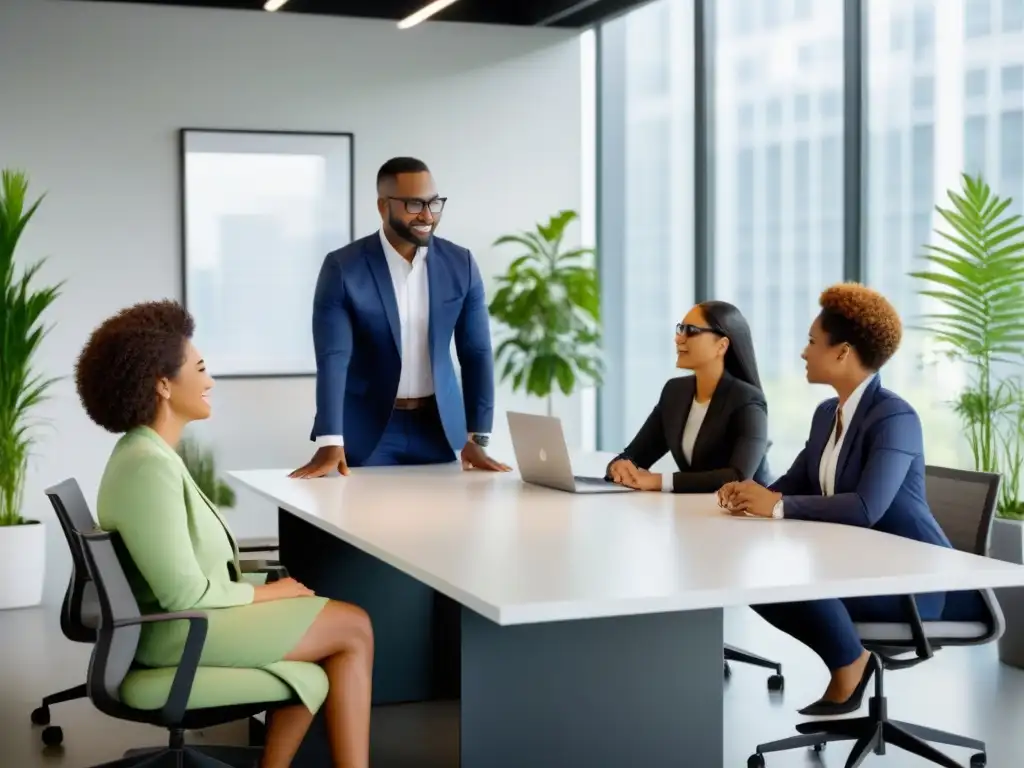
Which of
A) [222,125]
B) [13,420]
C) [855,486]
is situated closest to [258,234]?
[222,125]

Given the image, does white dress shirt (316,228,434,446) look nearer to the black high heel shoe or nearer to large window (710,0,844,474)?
the black high heel shoe

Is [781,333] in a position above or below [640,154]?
below

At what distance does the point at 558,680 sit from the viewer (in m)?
2.96

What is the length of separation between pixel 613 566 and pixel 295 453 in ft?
20.1

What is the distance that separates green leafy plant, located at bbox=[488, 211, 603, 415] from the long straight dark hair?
13.9 feet

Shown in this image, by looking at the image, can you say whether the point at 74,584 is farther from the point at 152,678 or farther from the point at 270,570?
the point at 152,678

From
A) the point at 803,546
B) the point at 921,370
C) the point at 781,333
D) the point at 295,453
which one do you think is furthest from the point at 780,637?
the point at 295,453

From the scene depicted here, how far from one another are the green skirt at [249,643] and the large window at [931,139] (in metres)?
A: 3.67

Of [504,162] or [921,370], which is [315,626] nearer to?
[921,370]

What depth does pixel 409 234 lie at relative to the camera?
4.59 metres

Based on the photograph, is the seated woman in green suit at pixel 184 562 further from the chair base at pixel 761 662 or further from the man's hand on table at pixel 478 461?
the chair base at pixel 761 662

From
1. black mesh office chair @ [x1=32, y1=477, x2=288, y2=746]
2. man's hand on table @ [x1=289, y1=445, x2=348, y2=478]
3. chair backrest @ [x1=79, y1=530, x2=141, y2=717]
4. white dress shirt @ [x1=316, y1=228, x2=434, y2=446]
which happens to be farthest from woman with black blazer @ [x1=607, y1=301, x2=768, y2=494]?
chair backrest @ [x1=79, y1=530, x2=141, y2=717]

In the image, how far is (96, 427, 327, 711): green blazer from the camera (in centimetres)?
304

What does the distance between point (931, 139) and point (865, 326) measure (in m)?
2.95
